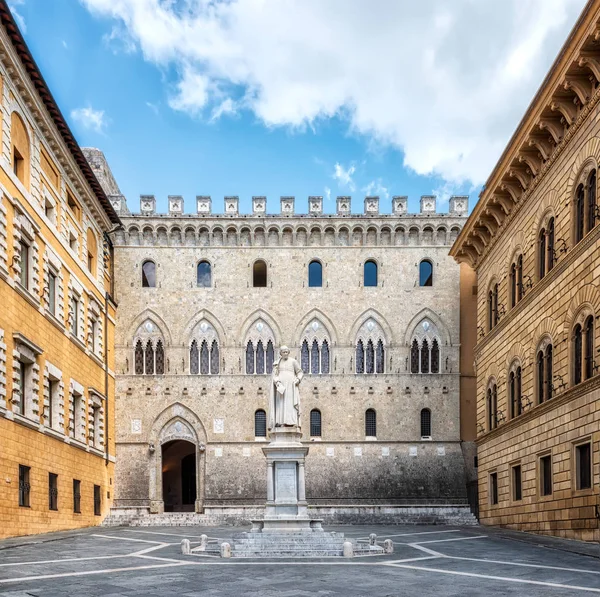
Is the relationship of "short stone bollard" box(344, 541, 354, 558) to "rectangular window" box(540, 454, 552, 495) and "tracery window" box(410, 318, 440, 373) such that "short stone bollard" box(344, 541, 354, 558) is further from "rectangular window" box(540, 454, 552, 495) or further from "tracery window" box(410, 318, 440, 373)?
"tracery window" box(410, 318, 440, 373)

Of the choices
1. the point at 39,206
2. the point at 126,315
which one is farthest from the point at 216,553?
the point at 126,315

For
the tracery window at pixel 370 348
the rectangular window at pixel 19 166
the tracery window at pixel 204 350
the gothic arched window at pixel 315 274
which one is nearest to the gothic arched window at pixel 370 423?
the tracery window at pixel 370 348

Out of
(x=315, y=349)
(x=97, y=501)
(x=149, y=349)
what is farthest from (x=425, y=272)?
(x=97, y=501)

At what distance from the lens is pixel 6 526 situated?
71.9ft

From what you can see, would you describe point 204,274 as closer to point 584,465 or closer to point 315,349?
point 315,349

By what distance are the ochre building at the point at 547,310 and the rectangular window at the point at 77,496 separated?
1468 cm

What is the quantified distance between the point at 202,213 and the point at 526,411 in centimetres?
2010

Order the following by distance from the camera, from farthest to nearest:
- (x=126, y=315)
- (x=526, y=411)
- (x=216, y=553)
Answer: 1. (x=126, y=315)
2. (x=526, y=411)
3. (x=216, y=553)

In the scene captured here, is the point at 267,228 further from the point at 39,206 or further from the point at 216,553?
the point at 216,553

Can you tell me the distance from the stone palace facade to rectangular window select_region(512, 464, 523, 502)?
11261mm

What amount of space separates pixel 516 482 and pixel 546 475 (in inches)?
128

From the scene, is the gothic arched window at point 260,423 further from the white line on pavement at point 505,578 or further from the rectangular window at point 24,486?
the white line on pavement at point 505,578

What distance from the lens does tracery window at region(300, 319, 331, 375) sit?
38.2m

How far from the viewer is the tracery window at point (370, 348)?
125ft
